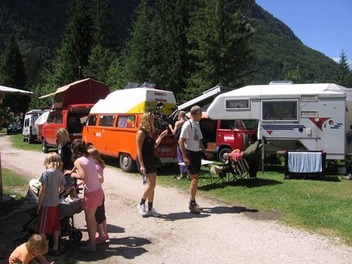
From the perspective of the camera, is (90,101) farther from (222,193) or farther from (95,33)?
(95,33)

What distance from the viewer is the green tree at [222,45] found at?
29.3 metres

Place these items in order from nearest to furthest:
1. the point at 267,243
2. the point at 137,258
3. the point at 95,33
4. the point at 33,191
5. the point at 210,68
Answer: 1. the point at 137,258
2. the point at 267,243
3. the point at 33,191
4. the point at 210,68
5. the point at 95,33

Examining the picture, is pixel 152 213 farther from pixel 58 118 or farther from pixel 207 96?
pixel 58 118

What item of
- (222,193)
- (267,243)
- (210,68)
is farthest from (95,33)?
(267,243)

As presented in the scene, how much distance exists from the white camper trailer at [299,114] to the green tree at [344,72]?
43.5 m

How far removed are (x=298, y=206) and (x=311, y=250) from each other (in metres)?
2.65

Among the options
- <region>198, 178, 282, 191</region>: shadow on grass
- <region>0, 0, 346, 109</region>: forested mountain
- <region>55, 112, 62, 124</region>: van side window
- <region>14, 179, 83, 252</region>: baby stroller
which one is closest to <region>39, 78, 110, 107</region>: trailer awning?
<region>55, 112, 62, 124</region>: van side window

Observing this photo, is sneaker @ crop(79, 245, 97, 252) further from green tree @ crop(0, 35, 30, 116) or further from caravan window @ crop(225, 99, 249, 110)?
green tree @ crop(0, 35, 30, 116)

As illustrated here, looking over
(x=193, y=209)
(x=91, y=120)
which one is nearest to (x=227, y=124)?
(x=91, y=120)

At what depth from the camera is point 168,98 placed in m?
14.6

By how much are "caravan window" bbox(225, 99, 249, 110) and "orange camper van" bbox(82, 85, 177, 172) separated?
189cm

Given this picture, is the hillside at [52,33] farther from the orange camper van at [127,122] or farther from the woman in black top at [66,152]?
the woman in black top at [66,152]

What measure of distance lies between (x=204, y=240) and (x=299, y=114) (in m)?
8.12

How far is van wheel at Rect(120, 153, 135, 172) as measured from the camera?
543 inches
